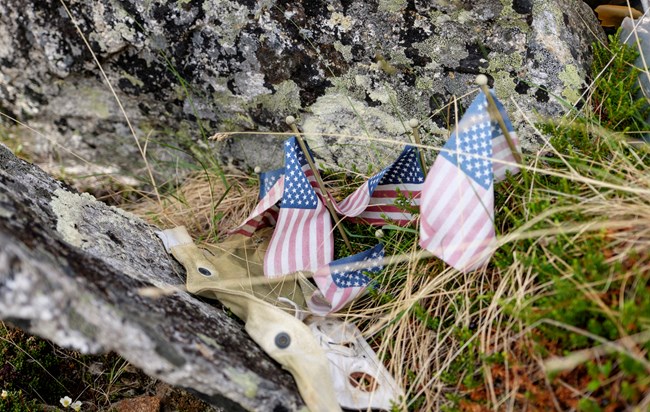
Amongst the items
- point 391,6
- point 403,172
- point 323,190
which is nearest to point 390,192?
point 403,172

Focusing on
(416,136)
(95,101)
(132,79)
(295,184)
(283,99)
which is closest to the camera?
(416,136)

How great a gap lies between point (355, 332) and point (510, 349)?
0.68 m

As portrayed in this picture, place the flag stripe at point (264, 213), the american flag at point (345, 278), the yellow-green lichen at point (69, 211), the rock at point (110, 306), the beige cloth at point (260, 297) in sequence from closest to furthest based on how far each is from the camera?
the rock at point (110, 306) → the beige cloth at point (260, 297) → the yellow-green lichen at point (69, 211) → the american flag at point (345, 278) → the flag stripe at point (264, 213)

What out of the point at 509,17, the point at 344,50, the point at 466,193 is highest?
the point at 509,17

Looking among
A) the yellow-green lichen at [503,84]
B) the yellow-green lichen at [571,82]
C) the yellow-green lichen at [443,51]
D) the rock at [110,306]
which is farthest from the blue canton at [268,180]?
the yellow-green lichen at [571,82]

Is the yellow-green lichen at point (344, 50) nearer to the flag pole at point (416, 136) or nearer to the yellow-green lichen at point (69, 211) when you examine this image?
the flag pole at point (416, 136)

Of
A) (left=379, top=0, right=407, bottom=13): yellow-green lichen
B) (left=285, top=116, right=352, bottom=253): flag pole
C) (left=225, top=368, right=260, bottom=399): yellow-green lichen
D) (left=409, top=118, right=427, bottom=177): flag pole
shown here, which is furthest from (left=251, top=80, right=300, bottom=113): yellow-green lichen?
(left=225, top=368, right=260, bottom=399): yellow-green lichen

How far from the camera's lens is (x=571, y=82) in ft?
10.0

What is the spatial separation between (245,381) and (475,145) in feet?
4.23

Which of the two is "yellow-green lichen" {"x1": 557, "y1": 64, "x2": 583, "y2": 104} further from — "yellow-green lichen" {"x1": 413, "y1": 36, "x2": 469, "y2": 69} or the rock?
the rock

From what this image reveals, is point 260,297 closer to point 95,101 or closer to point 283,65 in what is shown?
point 283,65

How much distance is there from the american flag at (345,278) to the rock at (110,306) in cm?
39

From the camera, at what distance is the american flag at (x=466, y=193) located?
2.47 m

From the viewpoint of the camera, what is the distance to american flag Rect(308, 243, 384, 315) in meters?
2.68
